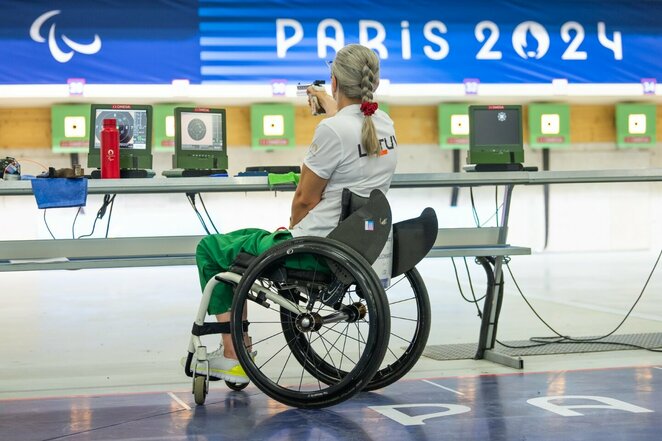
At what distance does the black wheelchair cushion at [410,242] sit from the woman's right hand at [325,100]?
634 mm

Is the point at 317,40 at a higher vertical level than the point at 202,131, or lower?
higher

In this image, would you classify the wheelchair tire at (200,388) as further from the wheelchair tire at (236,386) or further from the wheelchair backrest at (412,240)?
the wheelchair backrest at (412,240)

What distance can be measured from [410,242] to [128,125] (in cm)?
166

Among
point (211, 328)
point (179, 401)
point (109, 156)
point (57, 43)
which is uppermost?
point (57, 43)

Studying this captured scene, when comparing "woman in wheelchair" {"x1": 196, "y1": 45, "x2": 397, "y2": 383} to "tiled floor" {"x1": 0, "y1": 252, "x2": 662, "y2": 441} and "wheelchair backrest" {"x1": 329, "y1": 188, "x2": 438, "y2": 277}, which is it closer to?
"wheelchair backrest" {"x1": 329, "y1": 188, "x2": 438, "y2": 277}

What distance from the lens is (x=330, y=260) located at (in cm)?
240

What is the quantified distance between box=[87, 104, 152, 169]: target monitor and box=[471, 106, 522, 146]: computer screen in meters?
1.50

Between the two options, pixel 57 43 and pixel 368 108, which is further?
pixel 57 43

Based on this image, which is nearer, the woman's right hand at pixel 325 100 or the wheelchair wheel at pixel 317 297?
the wheelchair wheel at pixel 317 297

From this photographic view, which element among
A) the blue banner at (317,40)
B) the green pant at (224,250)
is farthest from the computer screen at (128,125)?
the blue banner at (317,40)

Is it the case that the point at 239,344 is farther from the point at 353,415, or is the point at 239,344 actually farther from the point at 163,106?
the point at 163,106

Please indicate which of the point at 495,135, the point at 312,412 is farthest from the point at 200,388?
the point at 495,135

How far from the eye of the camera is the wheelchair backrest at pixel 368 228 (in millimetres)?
2449

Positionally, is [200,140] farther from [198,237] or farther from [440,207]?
[440,207]
